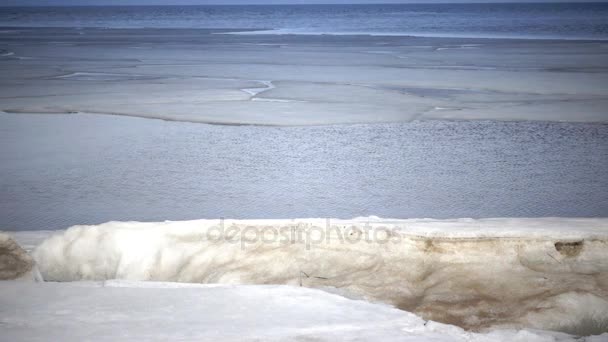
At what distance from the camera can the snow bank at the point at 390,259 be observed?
295cm

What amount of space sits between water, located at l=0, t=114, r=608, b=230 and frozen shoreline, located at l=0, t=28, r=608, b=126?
811 mm

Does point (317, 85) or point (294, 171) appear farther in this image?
point (317, 85)

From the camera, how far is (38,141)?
704 centimetres

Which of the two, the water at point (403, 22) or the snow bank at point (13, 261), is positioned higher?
the water at point (403, 22)

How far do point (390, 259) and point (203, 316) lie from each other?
1.04 m

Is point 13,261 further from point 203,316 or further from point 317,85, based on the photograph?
point 317,85

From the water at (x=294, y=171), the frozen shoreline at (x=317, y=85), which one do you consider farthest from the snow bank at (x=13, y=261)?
the frozen shoreline at (x=317, y=85)

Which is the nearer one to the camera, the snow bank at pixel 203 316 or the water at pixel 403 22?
the snow bank at pixel 203 316

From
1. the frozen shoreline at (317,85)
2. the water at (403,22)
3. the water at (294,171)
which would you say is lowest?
the water at (294,171)

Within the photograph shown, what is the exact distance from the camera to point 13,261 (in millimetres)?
3273

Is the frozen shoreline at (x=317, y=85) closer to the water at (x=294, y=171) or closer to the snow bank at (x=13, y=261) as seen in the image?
the water at (x=294, y=171)

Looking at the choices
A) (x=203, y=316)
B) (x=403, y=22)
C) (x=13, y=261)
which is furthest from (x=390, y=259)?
(x=403, y=22)

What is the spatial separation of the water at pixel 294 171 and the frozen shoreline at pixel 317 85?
0.81 metres

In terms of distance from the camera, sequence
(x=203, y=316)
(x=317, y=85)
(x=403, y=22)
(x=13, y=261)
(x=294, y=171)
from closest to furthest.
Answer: (x=203, y=316)
(x=13, y=261)
(x=294, y=171)
(x=317, y=85)
(x=403, y=22)
